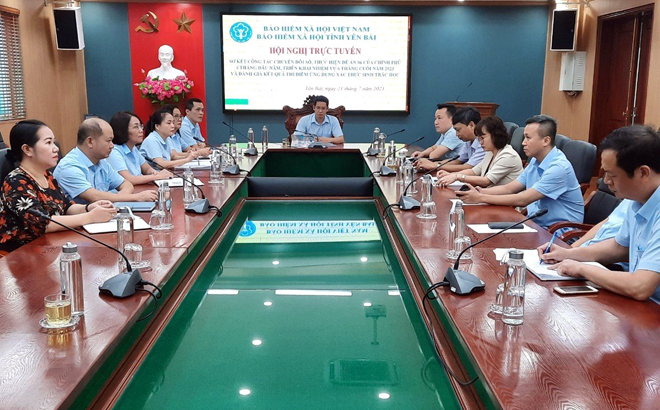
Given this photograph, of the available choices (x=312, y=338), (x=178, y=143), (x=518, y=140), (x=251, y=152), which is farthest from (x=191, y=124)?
(x=312, y=338)

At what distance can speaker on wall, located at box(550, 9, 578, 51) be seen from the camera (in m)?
7.51

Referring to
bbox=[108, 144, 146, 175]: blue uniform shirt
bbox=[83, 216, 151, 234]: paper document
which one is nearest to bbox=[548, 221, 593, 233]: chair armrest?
bbox=[83, 216, 151, 234]: paper document

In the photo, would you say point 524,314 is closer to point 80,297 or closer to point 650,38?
point 80,297

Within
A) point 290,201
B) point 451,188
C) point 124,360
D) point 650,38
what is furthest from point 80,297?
point 650,38

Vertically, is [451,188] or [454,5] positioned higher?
[454,5]

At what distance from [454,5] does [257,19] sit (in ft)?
8.12

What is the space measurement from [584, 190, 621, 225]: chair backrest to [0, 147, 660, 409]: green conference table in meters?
0.82

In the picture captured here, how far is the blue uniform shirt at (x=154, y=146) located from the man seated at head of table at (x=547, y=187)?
7.92 ft

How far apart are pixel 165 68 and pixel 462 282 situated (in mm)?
7193

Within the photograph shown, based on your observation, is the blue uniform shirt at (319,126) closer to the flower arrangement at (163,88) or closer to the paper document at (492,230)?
the flower arrangement at (163,88)

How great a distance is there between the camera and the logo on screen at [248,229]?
284 cm

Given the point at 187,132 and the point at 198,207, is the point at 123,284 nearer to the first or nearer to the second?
the point at 198,207

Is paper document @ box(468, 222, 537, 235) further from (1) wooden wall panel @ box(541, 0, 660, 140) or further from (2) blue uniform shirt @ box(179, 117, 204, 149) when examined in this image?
(1) wooden wall panel @ box(541, 0, 660, 140)

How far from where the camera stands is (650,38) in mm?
6504
